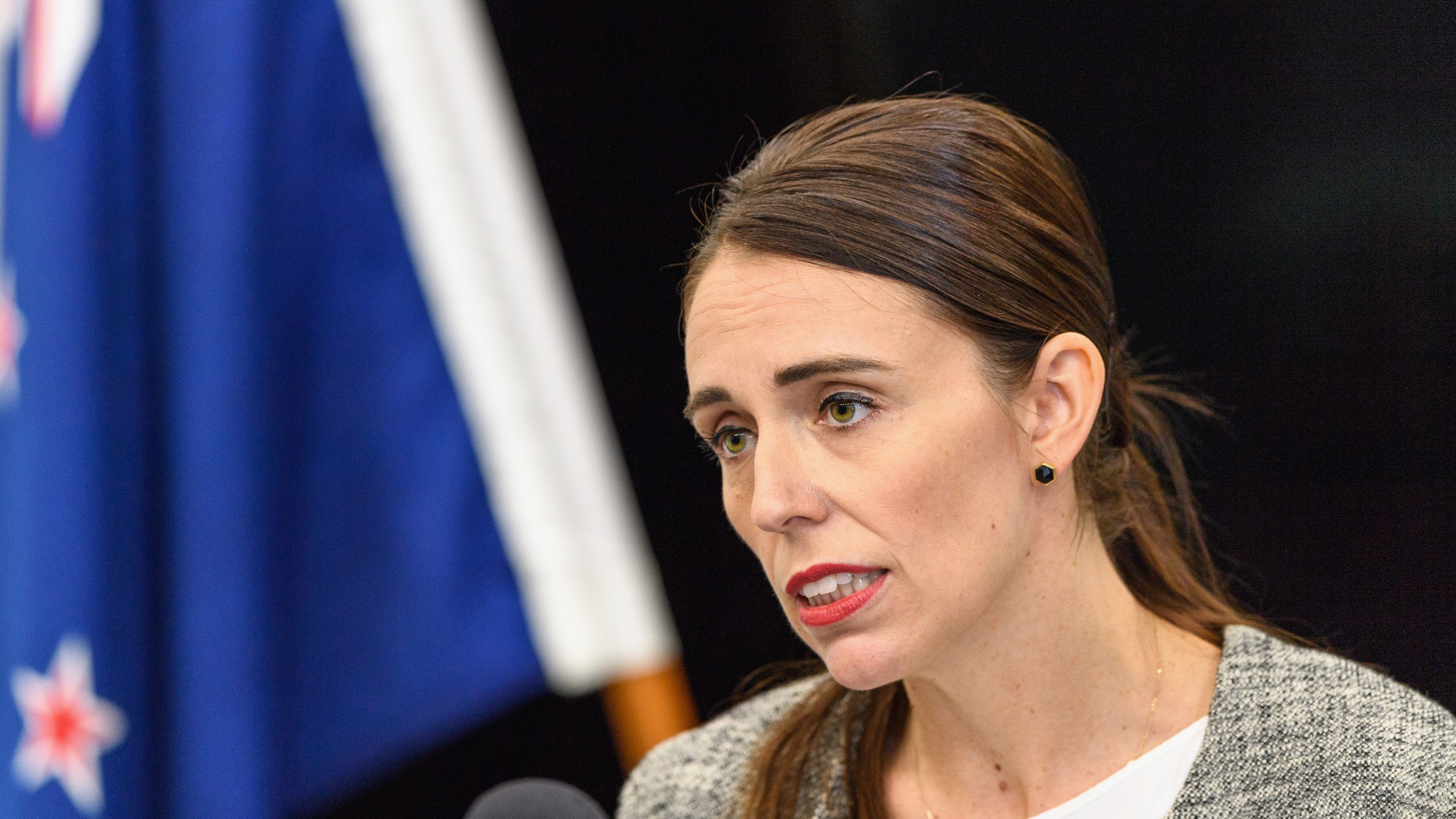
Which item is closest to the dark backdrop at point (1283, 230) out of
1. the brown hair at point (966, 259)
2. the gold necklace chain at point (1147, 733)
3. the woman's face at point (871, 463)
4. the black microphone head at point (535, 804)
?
the brown hair at point (966, 259)

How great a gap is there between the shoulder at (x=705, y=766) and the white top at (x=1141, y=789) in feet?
1.36

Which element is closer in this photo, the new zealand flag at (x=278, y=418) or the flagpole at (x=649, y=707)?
the new zealand flag at (x=278, y=418)

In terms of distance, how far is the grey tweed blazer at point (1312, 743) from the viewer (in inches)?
52.2

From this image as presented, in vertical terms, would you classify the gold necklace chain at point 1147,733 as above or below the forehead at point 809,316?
below

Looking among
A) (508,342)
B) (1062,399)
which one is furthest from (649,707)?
(1062,399)

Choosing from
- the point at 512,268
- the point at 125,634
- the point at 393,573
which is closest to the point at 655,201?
the point at 512,268

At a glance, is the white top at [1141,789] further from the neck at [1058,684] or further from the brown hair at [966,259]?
the brown hair at [966,259]

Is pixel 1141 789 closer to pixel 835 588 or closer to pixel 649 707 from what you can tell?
pixel 835 588

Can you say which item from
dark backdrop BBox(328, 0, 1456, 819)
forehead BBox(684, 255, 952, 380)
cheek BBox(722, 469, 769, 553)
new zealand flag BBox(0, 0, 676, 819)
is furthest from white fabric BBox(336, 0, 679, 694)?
forehead BBox(684, 255, 952, 380)

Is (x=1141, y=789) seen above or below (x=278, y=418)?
below

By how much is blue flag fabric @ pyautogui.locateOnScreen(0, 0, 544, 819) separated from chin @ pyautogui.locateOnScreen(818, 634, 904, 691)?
1.02 meters

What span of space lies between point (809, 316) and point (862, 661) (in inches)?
13.7

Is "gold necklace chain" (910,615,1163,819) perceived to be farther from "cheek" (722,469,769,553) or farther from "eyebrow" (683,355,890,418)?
"eyebrow" (683,355,890,418)

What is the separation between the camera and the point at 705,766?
1.74 metres
